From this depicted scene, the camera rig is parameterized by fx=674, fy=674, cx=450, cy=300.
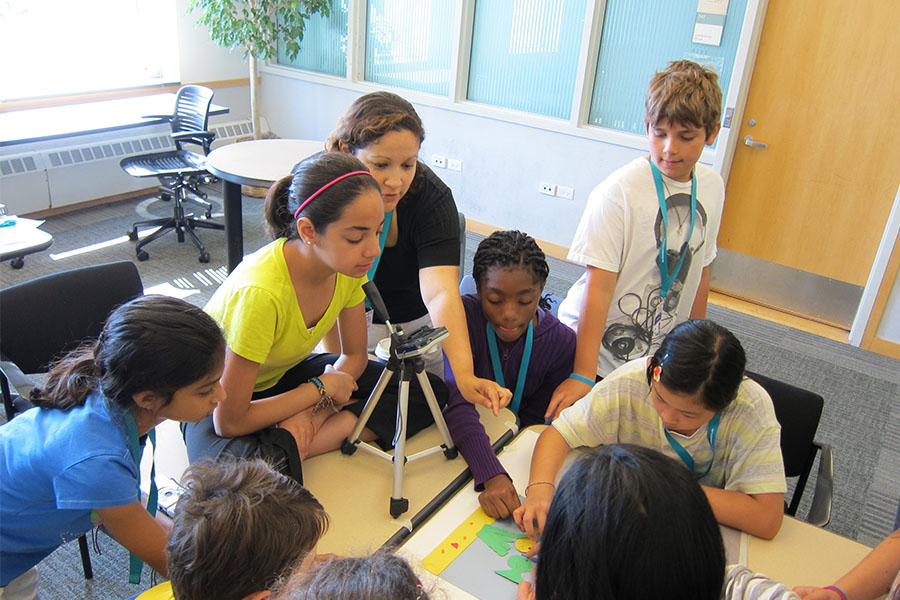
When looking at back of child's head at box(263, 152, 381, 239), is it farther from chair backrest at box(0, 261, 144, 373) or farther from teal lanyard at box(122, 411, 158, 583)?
chair backrest at box(0, 261, 144, 373)

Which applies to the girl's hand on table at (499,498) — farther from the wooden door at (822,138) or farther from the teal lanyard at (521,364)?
the wooden door at (822,138)

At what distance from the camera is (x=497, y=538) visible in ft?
4.42

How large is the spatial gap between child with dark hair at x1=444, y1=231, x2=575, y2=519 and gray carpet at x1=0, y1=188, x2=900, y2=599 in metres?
1.28

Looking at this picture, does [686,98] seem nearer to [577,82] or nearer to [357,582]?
[357,582]

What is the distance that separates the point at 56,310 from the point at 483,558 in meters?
1.46

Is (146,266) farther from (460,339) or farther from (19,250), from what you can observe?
(460,339)

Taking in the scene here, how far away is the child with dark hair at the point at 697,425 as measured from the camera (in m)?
1.32

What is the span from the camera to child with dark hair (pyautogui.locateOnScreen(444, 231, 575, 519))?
1.83m

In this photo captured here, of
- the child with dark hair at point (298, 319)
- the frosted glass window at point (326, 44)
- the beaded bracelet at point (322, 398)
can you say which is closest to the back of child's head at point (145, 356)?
the child with dark hair at point (298, 319)

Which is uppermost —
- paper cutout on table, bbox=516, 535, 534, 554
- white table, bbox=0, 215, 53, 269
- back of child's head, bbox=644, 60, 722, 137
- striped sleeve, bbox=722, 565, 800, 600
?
back of child's head, bbox=644, 60, 722, 137

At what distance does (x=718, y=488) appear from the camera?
147cm

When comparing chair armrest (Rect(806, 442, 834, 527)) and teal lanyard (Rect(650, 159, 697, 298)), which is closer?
chair armrest (Rect(806, 442, 834, 527))

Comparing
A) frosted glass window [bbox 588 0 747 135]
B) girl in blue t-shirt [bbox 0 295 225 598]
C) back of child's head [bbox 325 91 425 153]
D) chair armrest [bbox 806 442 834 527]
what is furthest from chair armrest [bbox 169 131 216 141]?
chair armrest [bbox 806 442 834 527]

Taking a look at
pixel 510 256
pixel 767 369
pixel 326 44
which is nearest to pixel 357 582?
pixel 510 256
